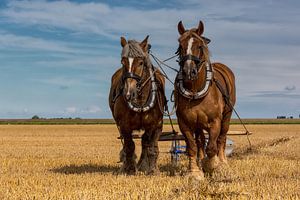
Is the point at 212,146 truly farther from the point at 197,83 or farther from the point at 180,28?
the point at 180,28

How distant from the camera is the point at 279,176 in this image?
10367mm

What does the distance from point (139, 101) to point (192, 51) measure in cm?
164

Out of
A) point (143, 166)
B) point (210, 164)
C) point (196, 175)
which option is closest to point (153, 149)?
point (143, 166)

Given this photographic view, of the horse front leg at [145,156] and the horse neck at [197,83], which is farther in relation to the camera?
the horse front leg at [145,156]

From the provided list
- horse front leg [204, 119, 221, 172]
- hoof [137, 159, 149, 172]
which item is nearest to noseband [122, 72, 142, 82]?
horse front leg [204, 119, 221, 172]

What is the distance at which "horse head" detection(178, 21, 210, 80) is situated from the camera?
342 inches

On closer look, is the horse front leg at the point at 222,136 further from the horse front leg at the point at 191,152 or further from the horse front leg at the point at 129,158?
the horse front leg at the point at 129,158

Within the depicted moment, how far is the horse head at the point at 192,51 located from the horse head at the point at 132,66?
87 cm

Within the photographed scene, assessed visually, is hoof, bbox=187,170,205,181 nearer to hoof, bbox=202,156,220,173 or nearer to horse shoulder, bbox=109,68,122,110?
hoof, bbox=202,156,220,173

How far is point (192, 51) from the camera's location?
888 centimetres

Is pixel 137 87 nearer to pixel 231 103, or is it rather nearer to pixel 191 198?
pixel 231 103

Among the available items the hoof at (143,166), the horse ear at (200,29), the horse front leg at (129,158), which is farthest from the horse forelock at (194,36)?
the hoof at (143,166)

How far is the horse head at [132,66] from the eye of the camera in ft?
30.4

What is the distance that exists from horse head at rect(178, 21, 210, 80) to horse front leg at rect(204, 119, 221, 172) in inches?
40.3
